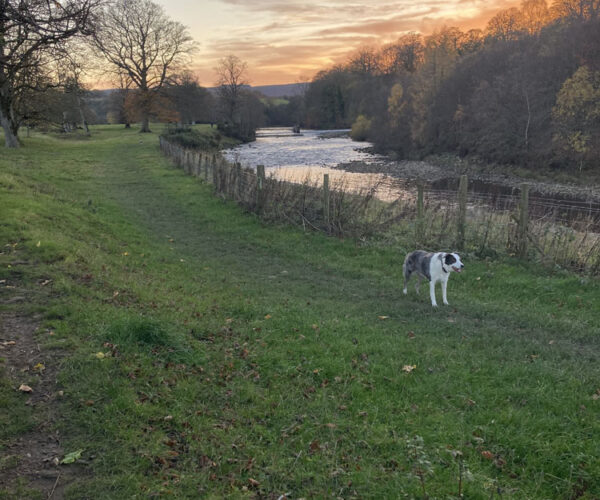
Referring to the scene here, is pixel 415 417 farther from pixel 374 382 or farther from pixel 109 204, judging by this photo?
pixel 109 204

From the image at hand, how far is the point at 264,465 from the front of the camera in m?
4.18

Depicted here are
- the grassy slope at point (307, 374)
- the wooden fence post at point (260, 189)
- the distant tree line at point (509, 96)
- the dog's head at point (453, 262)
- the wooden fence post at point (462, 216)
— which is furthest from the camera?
the distant tree line at point (509, 96)

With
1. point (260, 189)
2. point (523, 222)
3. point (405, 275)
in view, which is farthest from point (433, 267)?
point (260, 189)

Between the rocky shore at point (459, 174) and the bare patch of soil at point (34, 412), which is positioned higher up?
the bare patch of soil at point (34, 412)

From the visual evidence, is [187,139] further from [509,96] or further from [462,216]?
[462,216]

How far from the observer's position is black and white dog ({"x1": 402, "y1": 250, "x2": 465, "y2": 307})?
8.20 metres

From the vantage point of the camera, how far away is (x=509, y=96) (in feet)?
150

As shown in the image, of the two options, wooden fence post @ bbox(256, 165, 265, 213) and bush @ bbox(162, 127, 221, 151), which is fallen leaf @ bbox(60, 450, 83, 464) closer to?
wooden fence post @ bbox(256, 165, 265, 213)

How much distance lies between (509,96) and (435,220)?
39.7 metres

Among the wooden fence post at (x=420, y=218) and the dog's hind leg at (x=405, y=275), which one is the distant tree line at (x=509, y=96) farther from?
the dog's hind leg at (x=405, y=275)

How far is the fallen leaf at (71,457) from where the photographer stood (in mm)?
3854

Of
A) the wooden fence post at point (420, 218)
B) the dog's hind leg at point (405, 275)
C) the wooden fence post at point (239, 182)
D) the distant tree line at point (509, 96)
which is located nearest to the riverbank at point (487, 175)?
the distant tree line at point (509, 96)

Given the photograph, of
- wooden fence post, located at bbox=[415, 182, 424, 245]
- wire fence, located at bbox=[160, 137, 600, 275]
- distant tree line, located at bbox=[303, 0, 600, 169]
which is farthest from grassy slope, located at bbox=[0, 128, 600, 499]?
distant tree line, located at bbox=[303, 0, 600, 169]

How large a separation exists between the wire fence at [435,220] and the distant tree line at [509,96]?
92.0ft
